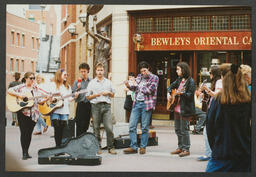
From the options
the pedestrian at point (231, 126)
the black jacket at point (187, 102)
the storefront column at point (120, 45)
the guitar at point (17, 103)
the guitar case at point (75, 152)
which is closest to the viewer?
the pedestrian at point (231, 126)

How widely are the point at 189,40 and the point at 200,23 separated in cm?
68

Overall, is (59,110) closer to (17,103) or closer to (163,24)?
(17,103)

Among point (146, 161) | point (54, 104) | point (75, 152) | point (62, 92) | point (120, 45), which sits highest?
point (120, 45)

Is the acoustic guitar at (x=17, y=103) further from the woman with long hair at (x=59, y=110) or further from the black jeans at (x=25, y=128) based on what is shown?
the woman with long hair at (x=59, y=110)

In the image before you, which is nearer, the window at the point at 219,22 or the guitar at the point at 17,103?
the guitar at the point at 17,103

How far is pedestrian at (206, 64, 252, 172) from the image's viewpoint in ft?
14.0

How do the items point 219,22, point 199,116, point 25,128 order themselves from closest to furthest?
point 25,128
point 199,116
point 219,22

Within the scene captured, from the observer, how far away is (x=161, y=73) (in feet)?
46.8

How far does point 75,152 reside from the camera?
7.34 meters

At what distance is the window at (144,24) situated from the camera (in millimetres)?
14172

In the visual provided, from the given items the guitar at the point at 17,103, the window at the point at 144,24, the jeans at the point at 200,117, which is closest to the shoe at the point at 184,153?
the guitar at the point at 17,103

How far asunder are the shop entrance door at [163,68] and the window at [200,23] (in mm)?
1128

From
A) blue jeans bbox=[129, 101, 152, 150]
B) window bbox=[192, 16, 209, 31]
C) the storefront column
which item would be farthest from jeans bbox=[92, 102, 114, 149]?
window bbox=[192, 16, 209, 31]

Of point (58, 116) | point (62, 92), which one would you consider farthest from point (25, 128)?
point (62, 92)
